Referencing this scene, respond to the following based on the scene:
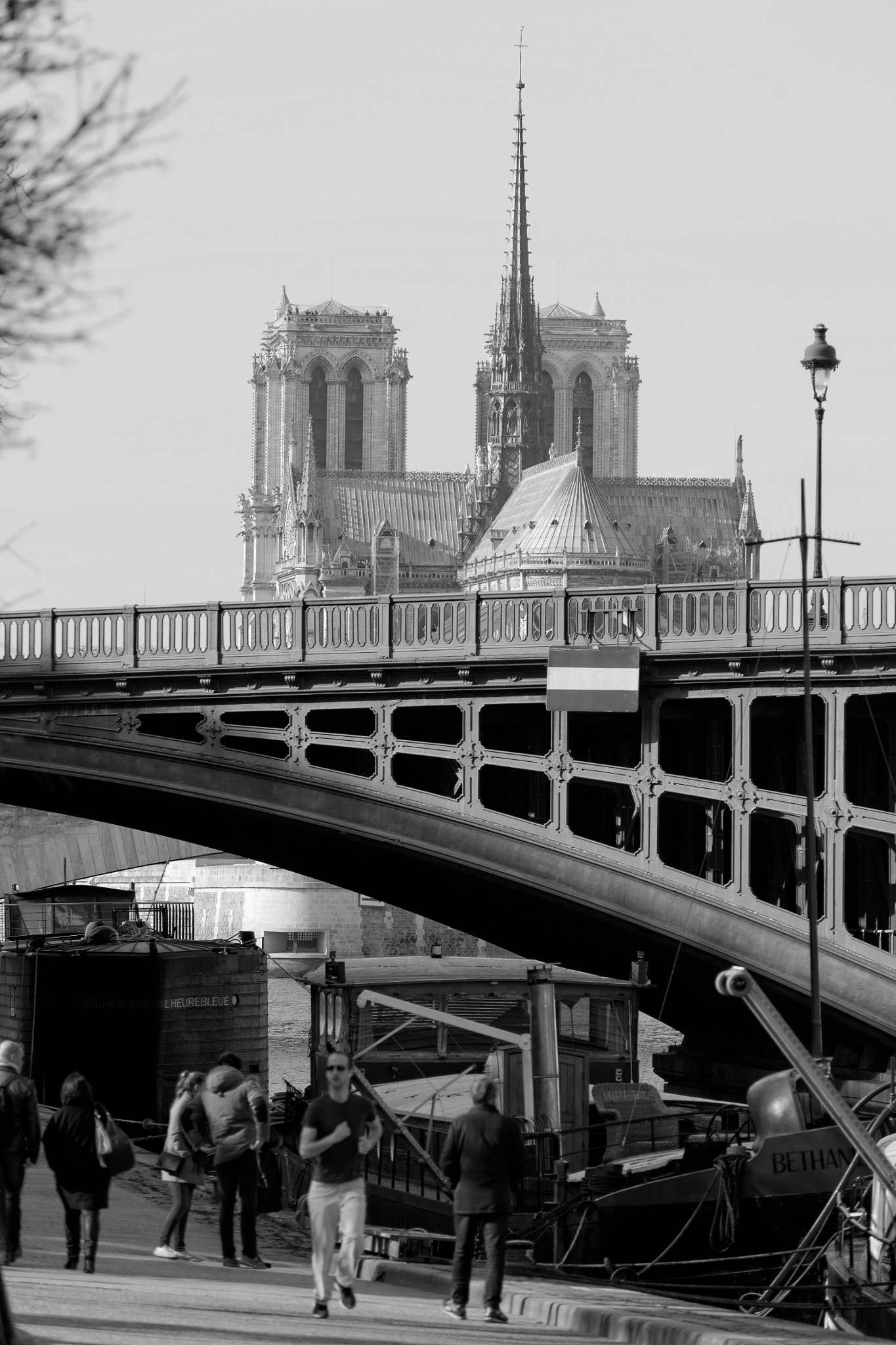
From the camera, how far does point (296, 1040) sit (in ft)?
218

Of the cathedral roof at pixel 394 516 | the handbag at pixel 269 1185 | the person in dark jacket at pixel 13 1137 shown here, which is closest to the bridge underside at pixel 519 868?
the handbag at pixel 269 1185

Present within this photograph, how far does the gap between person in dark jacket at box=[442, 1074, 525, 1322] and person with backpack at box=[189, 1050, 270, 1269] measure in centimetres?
244

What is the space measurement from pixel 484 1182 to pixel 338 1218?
3.62ft

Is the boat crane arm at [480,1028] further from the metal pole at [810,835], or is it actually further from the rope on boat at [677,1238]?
the metal pole at [810,835]

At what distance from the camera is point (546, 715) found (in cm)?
3766

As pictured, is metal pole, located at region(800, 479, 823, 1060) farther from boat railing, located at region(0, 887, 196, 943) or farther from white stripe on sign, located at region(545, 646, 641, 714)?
boat railing, located at region(0, 887, 196, 943)

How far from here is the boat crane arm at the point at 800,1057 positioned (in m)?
16.3

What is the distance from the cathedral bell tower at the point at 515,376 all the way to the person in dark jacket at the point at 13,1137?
179323mm

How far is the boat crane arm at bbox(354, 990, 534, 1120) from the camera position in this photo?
24.5 meters

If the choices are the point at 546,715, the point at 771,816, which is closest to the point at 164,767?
the point at 546,715

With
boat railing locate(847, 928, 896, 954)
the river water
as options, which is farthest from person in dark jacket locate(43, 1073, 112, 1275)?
the river water

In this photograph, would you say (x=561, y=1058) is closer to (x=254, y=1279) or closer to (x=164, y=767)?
(x=254, y=1279)

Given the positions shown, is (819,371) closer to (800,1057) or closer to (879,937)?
(879,937)

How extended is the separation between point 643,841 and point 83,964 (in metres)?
14.8
